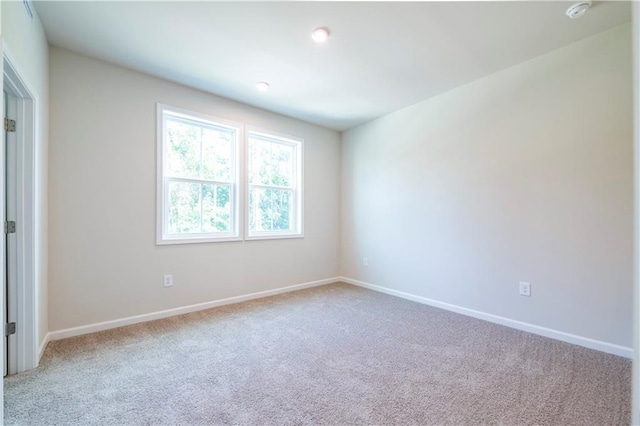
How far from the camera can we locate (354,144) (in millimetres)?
4785

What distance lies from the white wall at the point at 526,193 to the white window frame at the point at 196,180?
200cm

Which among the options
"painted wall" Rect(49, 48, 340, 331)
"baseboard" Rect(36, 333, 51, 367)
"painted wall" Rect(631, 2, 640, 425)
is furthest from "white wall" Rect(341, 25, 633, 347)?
"baseboard" Rect(36, 333, 51, 367)

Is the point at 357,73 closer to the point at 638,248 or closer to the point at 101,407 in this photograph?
the point at 638,248

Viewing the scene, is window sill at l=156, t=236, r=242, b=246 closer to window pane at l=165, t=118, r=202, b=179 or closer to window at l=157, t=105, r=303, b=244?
window at l=157, t=105, r=303, b=244

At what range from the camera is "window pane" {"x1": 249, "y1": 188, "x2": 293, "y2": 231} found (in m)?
4.10

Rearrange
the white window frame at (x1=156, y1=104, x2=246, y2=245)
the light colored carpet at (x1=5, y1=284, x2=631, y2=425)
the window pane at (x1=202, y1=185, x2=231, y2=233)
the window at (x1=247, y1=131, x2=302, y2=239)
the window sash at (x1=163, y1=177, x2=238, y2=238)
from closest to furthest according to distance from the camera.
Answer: the light colored carpet at (x1=5, y1=284, x2=631, y2=425) < the white window frame at (x1=156, y1=104, x2=246, y2=245) < the window sash at (x1=163, y1=177, x2=238, y2=238) < the window pane at (x1=202, y1=185, x2=231, y2=233) < the window at (x1=247, y1=131, x2=302, y2=239)

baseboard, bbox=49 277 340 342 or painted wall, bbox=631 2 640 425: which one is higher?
painted wall, bbox=631 2 640 425

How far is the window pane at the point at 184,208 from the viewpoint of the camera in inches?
133

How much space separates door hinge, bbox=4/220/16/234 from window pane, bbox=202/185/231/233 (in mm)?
1671

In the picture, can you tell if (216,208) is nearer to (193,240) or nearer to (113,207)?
(193,240)

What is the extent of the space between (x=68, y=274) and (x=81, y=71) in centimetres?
186

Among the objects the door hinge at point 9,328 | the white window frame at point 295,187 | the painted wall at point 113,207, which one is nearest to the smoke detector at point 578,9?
the white window frame at point 295,187

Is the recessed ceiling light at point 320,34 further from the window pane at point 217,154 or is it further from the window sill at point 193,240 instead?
the window sill at point 193,240

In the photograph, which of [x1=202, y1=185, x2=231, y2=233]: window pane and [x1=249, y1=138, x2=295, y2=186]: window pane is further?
[x1=249, y1=138, x2=295, y2=186]: window pane
